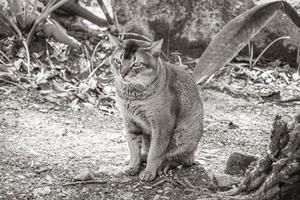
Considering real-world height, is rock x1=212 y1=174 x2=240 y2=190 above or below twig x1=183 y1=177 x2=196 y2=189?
above

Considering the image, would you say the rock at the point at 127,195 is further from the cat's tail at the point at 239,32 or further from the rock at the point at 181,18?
the rock at the point at 181,18

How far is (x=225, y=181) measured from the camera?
327 centimetres

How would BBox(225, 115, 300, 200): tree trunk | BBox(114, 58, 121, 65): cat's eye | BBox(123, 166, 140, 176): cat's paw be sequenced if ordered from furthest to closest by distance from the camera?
BBox(123, 166, 140, 176): cat's paw → BBox(114, 58, 121, 65): cat's eye → BBox(225, 115, 300, 200): tree trunk

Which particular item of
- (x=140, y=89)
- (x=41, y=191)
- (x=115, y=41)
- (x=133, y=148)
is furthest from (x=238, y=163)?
(x=41, y=191)

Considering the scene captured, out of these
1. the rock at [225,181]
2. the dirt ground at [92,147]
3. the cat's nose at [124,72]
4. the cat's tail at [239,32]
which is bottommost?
the dirt ground at [92,147]

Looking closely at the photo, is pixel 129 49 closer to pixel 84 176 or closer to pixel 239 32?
pixel 239 32

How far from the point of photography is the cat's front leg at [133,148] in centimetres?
363

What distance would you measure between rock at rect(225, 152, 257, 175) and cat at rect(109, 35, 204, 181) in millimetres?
330

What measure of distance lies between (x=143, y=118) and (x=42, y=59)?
240 cm

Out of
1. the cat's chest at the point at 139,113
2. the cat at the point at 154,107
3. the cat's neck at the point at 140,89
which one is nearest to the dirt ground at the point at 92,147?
the cat at the point at 154,107

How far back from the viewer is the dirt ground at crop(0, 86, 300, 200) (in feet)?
10.9

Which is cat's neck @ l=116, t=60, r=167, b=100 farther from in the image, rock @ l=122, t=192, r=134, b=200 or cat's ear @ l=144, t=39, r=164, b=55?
rock @ l=122, t=192, r=134, b=200

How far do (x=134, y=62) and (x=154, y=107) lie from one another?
351mm

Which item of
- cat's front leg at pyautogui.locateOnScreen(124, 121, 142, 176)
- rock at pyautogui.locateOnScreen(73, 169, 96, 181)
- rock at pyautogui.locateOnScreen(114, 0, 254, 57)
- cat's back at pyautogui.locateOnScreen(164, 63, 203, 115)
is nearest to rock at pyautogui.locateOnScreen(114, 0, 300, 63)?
rock at pyautogui.locateOnScreen(114, 0, 254, 57)
